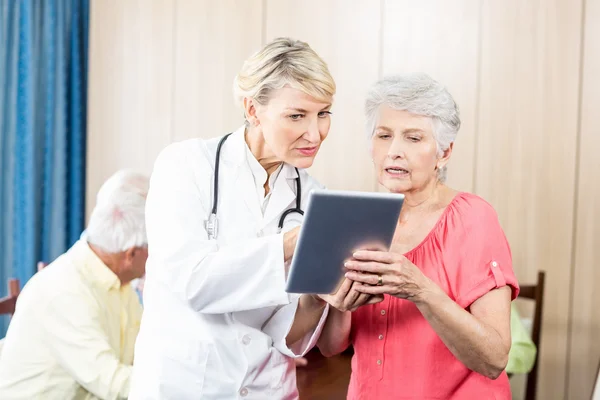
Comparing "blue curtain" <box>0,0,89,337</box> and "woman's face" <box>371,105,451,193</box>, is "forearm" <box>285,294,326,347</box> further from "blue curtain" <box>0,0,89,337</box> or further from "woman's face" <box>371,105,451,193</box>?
"blue curtain" <box>0,0,89,337</box>

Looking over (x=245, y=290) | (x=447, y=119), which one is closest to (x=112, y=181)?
(x=245, y=290)

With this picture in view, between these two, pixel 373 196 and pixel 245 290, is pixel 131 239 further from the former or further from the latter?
pixel 373 196

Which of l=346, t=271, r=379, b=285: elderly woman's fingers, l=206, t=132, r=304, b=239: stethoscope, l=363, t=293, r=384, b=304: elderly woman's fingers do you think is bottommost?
l=363, t=293, r=384, b=304: elderly woman's fingers

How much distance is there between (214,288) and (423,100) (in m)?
0.57

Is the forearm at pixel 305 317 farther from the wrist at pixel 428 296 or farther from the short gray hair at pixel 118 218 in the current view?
the short gray hair at pixel 118 218

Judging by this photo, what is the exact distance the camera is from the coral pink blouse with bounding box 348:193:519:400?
1.42 meters

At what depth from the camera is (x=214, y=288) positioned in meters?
1.41

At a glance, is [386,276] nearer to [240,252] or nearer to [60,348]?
[240,252]

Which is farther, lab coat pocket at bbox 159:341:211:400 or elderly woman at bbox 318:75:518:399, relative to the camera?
lab coat pocket at bbox 159:341:211:400

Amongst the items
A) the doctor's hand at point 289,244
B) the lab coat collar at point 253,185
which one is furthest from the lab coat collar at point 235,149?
the doctor's hand at point 289,244

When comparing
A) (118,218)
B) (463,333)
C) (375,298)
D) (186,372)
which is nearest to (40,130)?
(118,218)

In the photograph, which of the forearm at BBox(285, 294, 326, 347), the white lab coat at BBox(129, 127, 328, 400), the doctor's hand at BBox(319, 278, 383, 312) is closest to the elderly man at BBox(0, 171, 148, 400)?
the white lab coat at BBox(129, 127, 328, 400)

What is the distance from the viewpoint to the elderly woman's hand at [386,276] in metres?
1.30

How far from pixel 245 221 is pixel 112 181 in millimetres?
854
